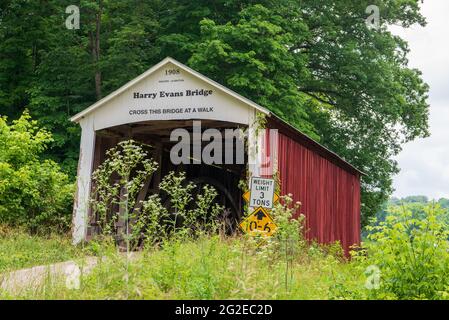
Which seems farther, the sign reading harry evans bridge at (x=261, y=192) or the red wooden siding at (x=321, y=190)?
the red wooden siding at (x=321, y=190)

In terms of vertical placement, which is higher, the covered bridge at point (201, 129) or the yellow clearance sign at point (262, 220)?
the covered bridge at point (201, 129)

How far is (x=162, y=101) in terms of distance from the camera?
14.7 meters

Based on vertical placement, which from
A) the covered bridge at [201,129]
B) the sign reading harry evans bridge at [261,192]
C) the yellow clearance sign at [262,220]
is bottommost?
the yellow clearance sign at [262,220]

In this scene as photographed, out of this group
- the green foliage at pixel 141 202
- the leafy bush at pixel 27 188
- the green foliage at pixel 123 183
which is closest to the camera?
the green foliage at pixel 123 183

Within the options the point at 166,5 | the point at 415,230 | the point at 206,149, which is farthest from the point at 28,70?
the point at 415,230

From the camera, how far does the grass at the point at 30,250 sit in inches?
459

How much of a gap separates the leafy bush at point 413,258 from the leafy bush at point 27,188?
1173cm

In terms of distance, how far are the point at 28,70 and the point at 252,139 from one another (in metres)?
15.2

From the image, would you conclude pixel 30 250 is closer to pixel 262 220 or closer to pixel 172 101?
pixel 172 101

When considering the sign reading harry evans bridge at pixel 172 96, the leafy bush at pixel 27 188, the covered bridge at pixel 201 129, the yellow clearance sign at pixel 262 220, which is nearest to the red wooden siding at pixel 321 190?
the covered bridge at pixel 201 129

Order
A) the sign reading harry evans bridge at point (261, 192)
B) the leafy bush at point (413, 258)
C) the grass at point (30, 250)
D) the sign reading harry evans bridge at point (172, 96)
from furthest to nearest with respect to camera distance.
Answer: the sign reading harry evans bridge at point (172, 96), the grass at point (30, 250), the sign reading harry evans bridge at point (261, 192), the leafy bush at point (413, 258)

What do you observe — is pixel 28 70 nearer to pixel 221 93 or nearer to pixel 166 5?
pixel 166 5

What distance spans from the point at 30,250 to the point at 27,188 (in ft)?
16.8

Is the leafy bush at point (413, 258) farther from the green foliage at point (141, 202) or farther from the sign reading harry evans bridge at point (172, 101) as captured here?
the sign reading harry evans bridge at point (172, 101)
